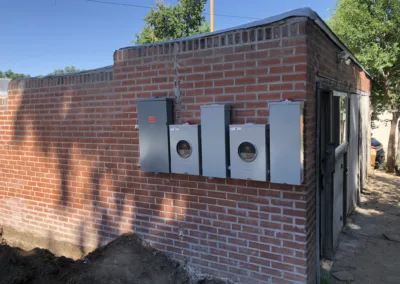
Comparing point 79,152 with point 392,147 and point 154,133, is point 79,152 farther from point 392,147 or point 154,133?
point 392,147

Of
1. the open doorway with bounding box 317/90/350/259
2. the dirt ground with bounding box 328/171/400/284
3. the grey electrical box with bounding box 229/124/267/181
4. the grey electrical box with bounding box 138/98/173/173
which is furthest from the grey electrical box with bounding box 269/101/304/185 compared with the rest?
the dirt ground with bounding box 328/171/400/284

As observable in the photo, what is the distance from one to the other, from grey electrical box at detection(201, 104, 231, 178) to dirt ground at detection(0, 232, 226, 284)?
1.23m

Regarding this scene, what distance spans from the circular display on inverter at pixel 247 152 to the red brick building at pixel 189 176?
10.0 inches

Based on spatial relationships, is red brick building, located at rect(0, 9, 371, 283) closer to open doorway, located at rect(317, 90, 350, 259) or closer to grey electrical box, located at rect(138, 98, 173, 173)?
open doorway, located at rect(317, 90, 350, 259)

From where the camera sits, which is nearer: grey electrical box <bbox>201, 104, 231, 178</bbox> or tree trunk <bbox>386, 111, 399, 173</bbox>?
grey electrical box <bbox>201, 104, 231, 178</bbox>

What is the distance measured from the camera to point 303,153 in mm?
2998

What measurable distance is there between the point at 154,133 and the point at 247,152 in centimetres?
110

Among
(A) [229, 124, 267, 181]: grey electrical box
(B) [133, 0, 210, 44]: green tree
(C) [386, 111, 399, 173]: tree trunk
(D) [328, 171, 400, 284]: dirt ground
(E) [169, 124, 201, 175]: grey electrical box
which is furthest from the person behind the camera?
(B) [133, 0, 210, 44]: green tree

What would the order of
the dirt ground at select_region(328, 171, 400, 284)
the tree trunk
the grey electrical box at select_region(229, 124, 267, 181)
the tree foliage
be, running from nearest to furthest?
1. the grey electrical box at select_region(229, 124, 267, 181)
2. the dirt ground at select_region(328, 171, 400, 284)
3. the tree foliage
4. the tree trunk

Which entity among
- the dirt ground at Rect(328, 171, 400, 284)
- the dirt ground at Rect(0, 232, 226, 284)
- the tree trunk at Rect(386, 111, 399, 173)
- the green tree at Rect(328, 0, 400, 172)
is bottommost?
the dirt ground at Rect(328, 171, 400, 284)

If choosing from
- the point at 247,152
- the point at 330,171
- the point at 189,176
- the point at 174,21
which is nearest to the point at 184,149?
the point at 189,176

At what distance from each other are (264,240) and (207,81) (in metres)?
1.70

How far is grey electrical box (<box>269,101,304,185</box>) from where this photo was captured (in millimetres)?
2830

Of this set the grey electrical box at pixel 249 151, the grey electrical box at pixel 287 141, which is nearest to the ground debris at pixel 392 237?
the grey electrical box at pixel 287 141
